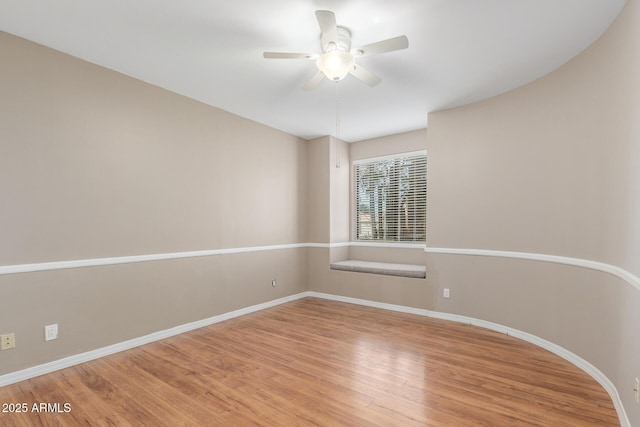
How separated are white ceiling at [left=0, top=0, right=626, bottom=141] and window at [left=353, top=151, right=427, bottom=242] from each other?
5.05ft

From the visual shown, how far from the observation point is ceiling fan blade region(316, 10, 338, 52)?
1.93 meters

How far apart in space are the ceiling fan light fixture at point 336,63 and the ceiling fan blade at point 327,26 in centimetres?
8

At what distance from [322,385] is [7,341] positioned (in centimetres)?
240

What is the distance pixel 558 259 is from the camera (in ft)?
9.77

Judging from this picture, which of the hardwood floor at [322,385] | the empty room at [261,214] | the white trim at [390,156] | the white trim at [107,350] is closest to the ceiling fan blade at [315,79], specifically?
the empty room at [261,214]

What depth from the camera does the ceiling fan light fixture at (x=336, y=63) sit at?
225 centimetres

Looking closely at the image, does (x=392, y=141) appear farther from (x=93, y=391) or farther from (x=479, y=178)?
(x=93, y=391)

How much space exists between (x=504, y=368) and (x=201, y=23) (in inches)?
143

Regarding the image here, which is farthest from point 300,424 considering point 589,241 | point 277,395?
point 589,241

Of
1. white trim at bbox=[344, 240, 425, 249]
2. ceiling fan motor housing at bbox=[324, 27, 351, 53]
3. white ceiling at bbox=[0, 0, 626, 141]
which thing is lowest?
white trim at bbox=[344, 240, 425, 249]

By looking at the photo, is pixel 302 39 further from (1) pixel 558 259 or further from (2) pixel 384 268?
(2) pixel 384 268

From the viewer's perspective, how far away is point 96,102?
9.57 feet

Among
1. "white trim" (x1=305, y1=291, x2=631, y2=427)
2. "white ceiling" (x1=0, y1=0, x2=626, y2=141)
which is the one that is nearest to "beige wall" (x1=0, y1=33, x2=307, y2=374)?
"white ceiling" (x1=0, y1=0, x2=626, y2=141)

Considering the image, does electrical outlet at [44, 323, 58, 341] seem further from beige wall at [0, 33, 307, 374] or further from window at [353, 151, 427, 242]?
window at [353, 151, 427, 242]
